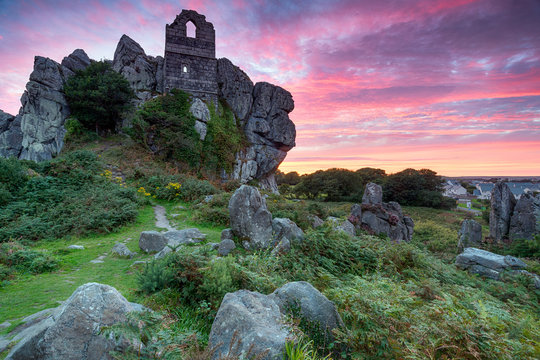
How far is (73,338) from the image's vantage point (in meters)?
2.74

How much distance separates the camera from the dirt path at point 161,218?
10827 mm

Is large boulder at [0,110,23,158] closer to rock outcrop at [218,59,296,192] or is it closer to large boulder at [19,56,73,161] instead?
large boulder at [19,56,73,161]

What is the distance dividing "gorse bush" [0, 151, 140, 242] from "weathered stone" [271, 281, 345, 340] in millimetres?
8784

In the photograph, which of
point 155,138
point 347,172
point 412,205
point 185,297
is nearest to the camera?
point 185,297

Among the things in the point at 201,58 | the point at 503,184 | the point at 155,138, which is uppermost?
the point at 201,58

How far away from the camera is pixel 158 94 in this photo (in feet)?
86.6

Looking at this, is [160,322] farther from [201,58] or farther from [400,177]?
[400,177]

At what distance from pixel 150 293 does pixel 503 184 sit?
22724 millimetres

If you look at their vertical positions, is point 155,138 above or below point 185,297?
above

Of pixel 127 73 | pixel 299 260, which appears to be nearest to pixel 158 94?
pixel 127 73

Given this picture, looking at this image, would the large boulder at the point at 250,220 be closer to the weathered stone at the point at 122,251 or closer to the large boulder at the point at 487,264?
the weathered stone at the point at 122,251

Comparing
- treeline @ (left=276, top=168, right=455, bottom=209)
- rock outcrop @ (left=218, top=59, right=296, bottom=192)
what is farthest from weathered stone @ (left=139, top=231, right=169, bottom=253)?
treeline @ (left=276, top=168, right=455, bottom=209)

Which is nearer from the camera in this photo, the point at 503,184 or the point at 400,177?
the point at 503,184

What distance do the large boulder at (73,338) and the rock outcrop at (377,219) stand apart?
43.2 ft
